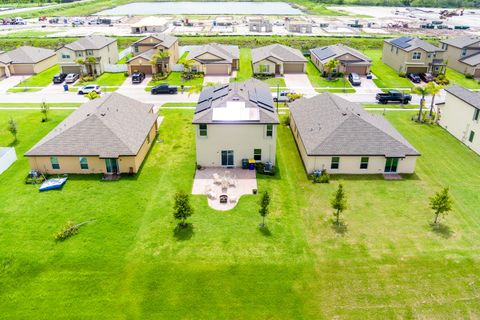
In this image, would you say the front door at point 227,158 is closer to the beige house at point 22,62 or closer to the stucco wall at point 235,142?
the stucco wall at point 235,142

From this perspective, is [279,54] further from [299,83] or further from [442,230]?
[442,230]

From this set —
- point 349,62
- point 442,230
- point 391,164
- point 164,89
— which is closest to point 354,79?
point 349,62

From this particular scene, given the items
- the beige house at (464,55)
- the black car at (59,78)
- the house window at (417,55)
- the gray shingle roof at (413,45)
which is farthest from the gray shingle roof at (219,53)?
the beige house at (464,55)

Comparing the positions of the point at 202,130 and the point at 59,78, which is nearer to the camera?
the point at 202,130

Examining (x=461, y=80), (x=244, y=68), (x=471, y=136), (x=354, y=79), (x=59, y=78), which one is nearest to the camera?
(x=471, y=136)

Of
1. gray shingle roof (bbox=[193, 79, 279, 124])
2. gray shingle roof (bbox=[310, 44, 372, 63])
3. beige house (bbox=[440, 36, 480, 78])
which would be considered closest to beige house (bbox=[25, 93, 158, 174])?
gray shingle roof (bbox=[193, 79, 279, 124])

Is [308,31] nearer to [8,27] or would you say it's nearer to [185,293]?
[8,27]
